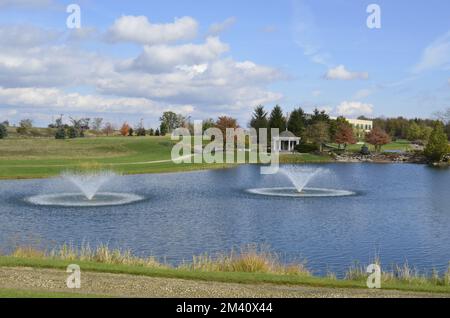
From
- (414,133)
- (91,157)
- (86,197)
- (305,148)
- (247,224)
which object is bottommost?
(247,224)

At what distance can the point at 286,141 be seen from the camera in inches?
4161

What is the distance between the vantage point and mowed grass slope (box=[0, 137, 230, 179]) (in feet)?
195

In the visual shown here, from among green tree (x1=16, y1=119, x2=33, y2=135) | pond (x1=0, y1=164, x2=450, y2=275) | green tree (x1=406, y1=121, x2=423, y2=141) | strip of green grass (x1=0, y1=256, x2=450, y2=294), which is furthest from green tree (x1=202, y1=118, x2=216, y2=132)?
strip of green grass (x1=0, y1=256, x2=450, y2=294)

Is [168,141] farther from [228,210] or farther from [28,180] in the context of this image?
[228,210]

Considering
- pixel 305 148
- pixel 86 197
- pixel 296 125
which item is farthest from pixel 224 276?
pixel 296 125

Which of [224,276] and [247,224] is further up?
[224,276]

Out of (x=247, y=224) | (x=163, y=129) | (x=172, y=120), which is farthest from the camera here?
(x=172, y=120)

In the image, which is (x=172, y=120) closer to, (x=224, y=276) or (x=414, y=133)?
(x=414, y=133)

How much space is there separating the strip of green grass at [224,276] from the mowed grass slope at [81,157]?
4076cm

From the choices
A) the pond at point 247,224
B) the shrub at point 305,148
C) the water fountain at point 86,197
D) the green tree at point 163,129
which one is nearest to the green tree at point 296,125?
the shrub at point 305,148

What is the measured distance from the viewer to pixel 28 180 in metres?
51.8

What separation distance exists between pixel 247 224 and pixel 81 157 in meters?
51.8

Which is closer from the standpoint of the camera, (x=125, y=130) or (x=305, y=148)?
(x=305, y=148)

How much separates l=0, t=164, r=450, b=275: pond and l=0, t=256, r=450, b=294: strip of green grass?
4701mm
